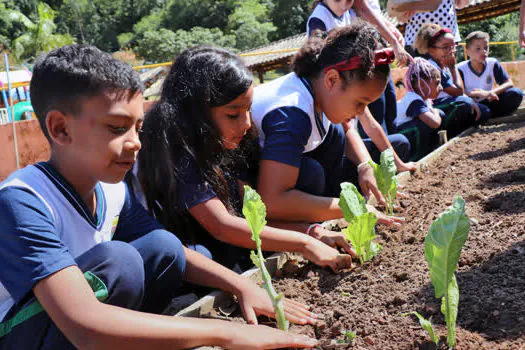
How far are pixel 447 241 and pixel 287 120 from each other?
1248 mm

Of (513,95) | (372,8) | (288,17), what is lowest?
(513,95)

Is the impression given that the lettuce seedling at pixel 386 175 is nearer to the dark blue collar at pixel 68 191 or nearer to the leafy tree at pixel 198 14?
the dark blue collar at pixel 68 191

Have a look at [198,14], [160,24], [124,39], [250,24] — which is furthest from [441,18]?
[124,39]

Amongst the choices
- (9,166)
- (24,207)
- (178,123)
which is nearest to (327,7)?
(178,123)

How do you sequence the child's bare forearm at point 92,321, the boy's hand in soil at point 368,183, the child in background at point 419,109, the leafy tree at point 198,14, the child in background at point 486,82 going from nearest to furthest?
the child's bare forearm at point 92,321 < the boy's hand in soil at point 368,183 < the child in background at point 419,109 < the child in background at point 486,82 < the leafy tree at point 198,14

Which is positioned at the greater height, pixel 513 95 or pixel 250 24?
pixel 250 24

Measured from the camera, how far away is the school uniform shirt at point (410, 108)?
483cm

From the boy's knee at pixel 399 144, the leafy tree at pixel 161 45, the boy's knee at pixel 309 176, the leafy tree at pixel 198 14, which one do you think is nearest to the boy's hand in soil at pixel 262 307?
the boy's knee at pixel 309 176

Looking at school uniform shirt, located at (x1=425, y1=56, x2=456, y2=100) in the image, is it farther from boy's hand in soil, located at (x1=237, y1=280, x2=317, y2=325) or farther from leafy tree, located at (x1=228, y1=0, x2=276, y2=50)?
leafy tree, located at (x1=228, y1=0, x2=276, y2=50)

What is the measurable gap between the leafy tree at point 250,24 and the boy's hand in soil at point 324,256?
49463mm

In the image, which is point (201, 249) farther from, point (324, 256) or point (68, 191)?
point (68, 191)

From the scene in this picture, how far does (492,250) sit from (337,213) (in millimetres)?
720

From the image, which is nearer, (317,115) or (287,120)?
(287,120)

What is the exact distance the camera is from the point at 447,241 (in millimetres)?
1367
